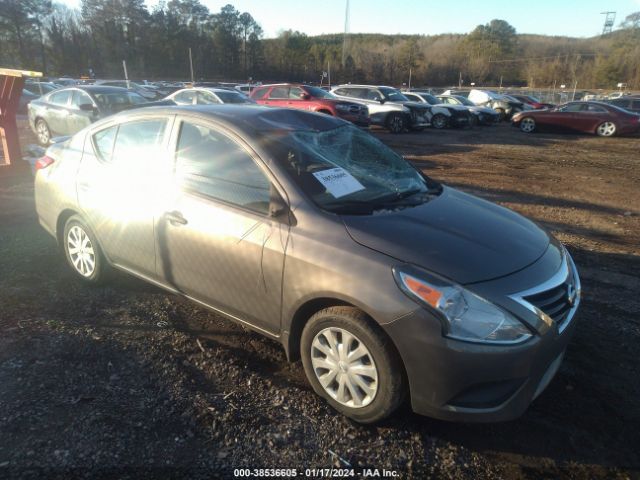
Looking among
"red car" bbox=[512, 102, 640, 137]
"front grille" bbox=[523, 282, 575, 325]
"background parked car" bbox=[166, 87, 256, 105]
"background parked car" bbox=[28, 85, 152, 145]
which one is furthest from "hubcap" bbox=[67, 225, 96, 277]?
"red car" bbox=[512, 102, 640, 137]

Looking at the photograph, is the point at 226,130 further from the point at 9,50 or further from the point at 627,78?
the point at 627,78

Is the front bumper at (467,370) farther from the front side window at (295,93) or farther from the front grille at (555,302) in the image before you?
the front side window at (295,93)

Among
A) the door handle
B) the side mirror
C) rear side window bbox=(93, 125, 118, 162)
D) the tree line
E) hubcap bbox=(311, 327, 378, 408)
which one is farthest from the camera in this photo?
the tree line

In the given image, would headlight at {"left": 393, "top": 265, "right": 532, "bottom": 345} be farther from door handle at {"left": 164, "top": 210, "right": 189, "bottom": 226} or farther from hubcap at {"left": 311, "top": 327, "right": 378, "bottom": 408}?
door handle at {"left": 164, "top": 210, "right": 189, "bottom": 226}

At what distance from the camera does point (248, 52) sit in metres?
87.3

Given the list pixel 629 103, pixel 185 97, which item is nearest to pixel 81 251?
pixel 185 97

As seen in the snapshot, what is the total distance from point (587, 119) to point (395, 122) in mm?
8434

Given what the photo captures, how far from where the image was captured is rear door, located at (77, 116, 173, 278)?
3.33 metres

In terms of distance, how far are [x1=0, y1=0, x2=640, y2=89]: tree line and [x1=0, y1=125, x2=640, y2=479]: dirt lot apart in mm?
65045

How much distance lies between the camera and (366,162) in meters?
3.41

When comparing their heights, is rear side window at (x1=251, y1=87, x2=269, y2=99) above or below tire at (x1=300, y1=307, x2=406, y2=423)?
above

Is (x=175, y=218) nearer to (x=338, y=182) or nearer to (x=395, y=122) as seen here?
(x=338, y=182)

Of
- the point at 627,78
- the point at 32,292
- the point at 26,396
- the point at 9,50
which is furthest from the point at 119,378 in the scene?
the point at 627,78

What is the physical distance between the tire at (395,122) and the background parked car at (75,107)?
9213mm
